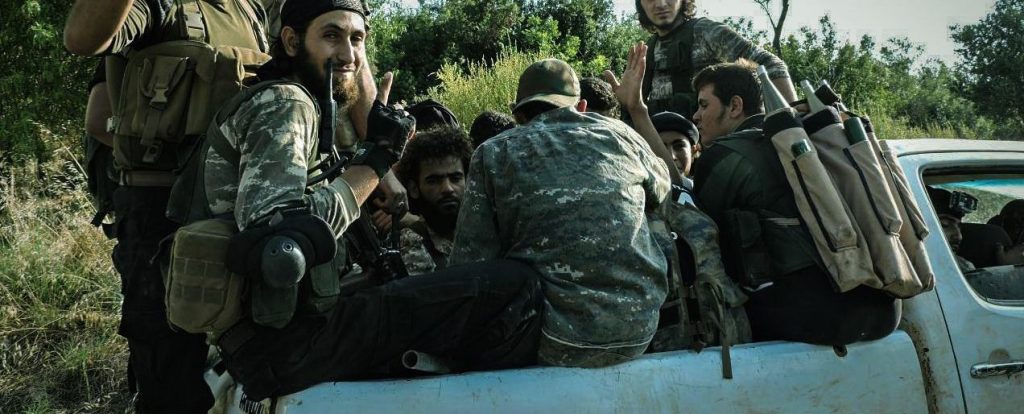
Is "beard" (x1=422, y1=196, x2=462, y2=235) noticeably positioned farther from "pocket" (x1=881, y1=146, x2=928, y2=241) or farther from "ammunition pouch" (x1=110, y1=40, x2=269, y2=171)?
"pocket" (x1=881, y1=146, x2=928, y2=241)

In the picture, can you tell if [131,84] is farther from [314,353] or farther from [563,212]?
[563,212]

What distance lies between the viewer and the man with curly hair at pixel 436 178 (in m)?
3.81

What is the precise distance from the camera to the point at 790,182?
2713 millimetres

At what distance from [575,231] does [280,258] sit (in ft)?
2.72

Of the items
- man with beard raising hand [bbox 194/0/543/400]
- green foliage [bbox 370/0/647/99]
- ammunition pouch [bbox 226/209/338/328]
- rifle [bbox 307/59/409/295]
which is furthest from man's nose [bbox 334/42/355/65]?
green foliage [bbox 370/0/647/99]

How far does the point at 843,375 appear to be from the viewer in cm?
264

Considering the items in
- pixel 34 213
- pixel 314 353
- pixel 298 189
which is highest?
pixel 298 189

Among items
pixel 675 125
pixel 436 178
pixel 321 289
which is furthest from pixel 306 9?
pixel 675 125

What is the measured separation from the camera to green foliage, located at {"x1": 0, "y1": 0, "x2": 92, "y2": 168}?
795cm

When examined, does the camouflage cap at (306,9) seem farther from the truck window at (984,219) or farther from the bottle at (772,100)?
the truck window at (984,219)

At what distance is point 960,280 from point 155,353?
8.21ft

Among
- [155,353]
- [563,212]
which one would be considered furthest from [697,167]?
[155,353]

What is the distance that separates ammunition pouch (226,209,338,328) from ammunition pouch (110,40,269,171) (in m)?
0.75

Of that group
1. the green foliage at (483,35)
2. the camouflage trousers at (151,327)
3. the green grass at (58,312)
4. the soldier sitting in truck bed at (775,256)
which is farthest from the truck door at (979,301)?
the green foliage at (483,35)
